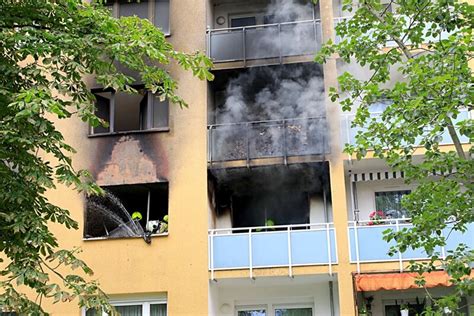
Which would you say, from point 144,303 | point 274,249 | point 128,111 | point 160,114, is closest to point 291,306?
point 274,249

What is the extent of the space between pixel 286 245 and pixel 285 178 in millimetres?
2664

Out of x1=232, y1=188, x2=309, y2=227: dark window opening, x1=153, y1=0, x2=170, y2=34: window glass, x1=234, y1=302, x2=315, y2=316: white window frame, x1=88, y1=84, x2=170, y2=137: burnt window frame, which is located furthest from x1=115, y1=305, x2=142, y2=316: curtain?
x1=153, y1=0, x2=170, y2=34: window glass

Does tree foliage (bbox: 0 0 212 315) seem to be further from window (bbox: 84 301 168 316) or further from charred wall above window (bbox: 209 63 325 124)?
charred wall above window (bbox: 209 63 325 124)

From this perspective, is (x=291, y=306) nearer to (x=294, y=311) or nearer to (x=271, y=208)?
(x=294, y=311)

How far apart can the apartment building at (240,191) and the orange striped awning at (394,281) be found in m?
0.03

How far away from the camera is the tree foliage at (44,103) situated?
806 centimetres

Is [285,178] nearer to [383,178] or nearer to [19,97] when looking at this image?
[383,178]

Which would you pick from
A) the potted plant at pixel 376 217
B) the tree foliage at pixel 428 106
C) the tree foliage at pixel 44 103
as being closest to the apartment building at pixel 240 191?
the potted plant at pixel 376 217

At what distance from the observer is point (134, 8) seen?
19.6 meters

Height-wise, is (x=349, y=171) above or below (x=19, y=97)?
above

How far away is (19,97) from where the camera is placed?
7.91m

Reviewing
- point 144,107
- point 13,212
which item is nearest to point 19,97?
point 13,212

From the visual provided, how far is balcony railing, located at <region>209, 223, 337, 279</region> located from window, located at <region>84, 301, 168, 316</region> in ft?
5.34

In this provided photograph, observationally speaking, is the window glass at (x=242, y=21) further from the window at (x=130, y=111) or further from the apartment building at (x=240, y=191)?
the window at (x=130, y=111)
